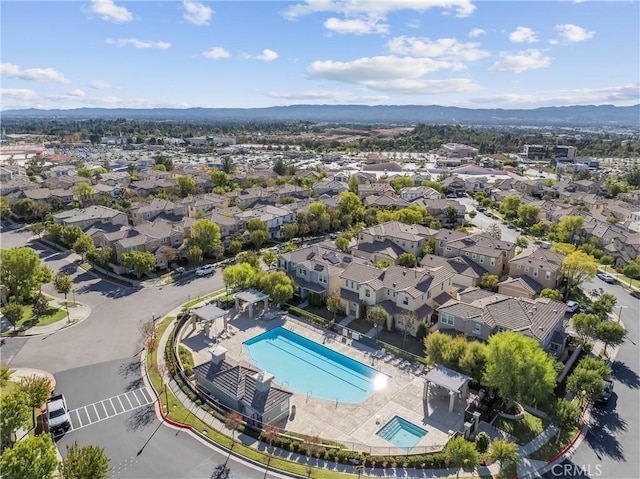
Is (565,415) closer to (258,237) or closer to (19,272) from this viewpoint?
(258,237)

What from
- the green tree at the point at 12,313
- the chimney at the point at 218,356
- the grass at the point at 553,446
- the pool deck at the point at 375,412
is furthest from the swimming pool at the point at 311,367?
the green tree at the point at 12,313

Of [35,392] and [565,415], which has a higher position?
[35,392]

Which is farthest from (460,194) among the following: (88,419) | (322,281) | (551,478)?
(88,419)

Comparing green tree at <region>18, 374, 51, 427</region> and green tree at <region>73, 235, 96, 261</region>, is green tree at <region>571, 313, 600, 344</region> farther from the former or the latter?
green tree at <region>73, 235, 96, 261</region>

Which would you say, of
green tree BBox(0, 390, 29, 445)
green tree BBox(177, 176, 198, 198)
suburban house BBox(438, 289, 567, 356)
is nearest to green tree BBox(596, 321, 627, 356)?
suburban house BBox(438, 289, 567, 356)

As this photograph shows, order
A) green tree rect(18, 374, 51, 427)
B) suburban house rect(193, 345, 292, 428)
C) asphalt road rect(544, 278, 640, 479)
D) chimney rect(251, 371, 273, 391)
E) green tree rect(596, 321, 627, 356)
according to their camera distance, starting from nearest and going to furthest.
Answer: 1. asphalt road rect(544, 278, 640, 479)
2. green tree rect(18, 374, 51, 427)
3. suburban house rect(193, 345, 292, 428)
4. chimney rect(251, 371, 273, 391)
5. green tree rect(596, 321, 627, 356)

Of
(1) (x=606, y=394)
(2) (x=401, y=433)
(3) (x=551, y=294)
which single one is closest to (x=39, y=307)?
(2) (x=401, y=433)

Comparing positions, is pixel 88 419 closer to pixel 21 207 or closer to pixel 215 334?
pixel 215 334
